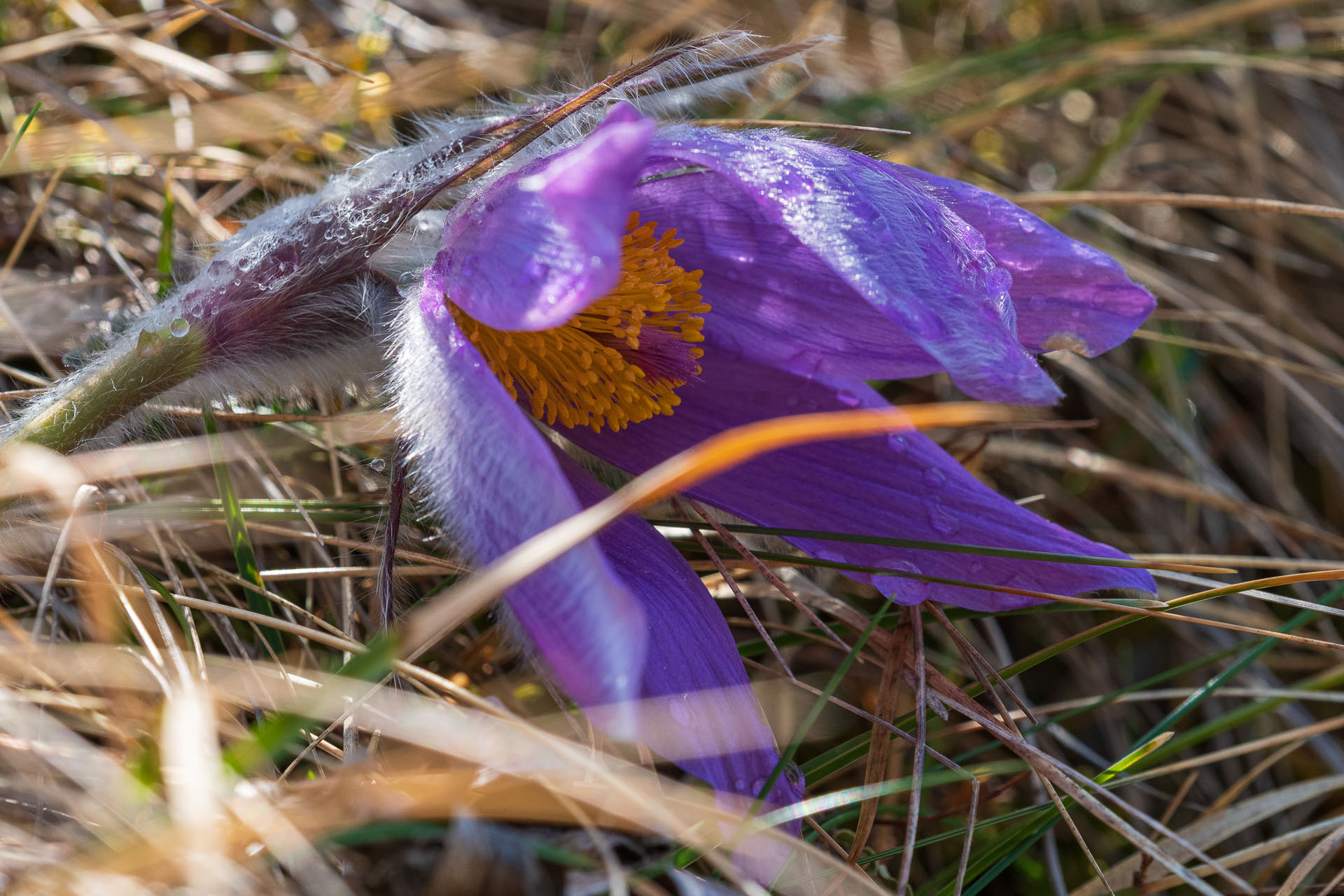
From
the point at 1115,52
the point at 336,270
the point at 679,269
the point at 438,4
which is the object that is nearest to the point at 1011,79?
the point at 1115,52

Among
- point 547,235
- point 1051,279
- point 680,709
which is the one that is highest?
point 547,235

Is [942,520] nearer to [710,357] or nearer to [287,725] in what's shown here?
[710,357]

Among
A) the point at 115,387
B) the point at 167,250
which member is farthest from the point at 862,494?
the point at 167,250

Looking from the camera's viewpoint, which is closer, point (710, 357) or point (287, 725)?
point (287, 725)

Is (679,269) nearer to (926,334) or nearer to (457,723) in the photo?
(926,334)

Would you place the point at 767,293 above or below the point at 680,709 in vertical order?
above
